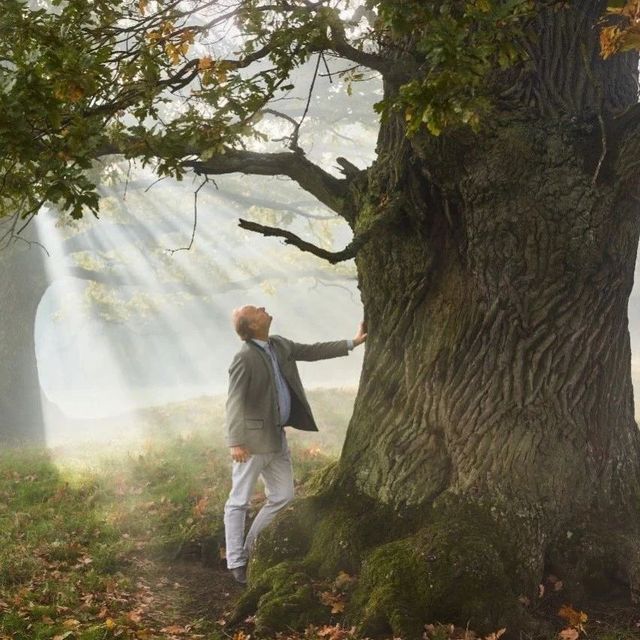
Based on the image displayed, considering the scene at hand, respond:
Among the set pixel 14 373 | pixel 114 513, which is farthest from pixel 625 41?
pixel 14 373

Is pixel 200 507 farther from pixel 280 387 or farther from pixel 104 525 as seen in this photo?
pixel 280 387

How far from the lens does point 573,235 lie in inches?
213

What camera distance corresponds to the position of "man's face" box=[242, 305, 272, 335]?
22.6ft

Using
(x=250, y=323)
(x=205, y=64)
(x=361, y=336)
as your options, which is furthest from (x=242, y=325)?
(x=205, y=64)

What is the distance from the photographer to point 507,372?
18.4ft

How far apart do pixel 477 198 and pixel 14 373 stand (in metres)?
13.9

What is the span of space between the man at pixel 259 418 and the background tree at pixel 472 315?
0.63 m

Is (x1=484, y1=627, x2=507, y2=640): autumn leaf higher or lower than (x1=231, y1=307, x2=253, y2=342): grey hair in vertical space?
lower

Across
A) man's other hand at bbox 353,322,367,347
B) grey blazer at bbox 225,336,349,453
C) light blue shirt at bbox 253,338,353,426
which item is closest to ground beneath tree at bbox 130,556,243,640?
grey blazer at bbox 225,336,349,453

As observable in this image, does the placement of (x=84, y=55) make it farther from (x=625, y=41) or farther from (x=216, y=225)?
(x=216, y=225)

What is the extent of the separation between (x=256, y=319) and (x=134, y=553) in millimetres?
2685

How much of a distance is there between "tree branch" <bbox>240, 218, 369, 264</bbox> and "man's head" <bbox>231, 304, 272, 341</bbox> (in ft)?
5.46

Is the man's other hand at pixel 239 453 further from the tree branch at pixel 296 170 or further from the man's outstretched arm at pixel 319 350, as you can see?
the tree branch at pixel 296 170

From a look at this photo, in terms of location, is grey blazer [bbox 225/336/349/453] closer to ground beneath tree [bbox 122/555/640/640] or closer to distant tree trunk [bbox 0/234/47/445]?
ground beneath tree [bbox 122/555/640/640]
